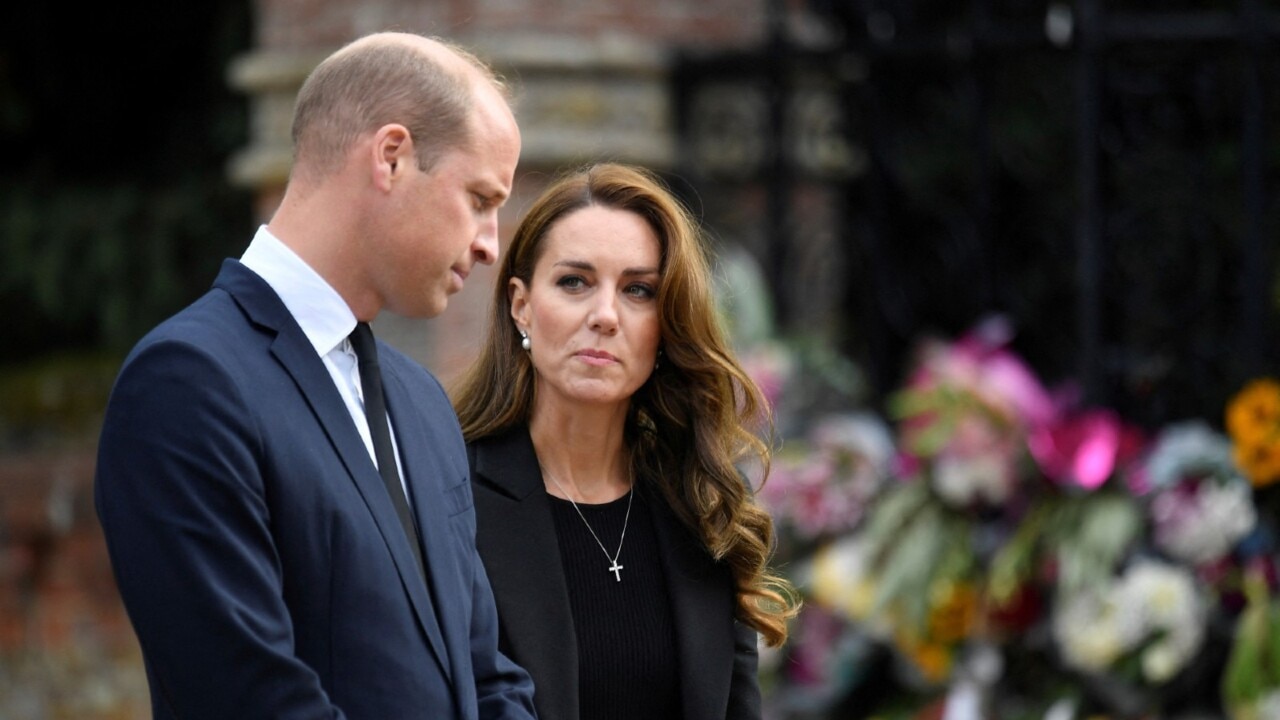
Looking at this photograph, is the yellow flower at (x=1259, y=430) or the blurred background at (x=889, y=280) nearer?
the yellow flower at (x=1259, y=430)

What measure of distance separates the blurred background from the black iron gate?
0.01 m

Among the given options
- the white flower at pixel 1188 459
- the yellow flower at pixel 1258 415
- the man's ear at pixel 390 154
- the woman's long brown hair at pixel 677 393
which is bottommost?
the white flower at pixel 1188 459

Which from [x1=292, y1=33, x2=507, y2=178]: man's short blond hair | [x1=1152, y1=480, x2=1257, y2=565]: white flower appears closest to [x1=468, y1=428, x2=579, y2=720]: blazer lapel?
[x1=292, y1=33, x2=507, y2=178]: man's short blond hair

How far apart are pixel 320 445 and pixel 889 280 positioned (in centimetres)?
410

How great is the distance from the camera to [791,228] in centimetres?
621

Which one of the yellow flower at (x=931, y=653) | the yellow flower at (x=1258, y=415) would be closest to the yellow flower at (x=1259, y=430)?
the yellow flower at (x=1258, y=415)

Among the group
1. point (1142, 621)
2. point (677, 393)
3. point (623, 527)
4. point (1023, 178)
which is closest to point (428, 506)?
point (623, 527)

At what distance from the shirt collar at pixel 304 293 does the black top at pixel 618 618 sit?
2.87 feet

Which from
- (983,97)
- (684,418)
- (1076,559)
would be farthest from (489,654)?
(983,97)

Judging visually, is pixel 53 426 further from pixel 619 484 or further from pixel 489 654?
pixel 489 654

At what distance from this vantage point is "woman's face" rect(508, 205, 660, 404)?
9.53 feet

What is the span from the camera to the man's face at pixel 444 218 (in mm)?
2131

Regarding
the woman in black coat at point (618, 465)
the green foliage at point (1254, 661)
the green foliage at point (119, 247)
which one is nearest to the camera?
the woman in black coat at point (618, 465)

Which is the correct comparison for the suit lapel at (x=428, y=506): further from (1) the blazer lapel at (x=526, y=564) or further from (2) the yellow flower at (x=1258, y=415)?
(2) the yellow flower at (x=1258, y=415)
